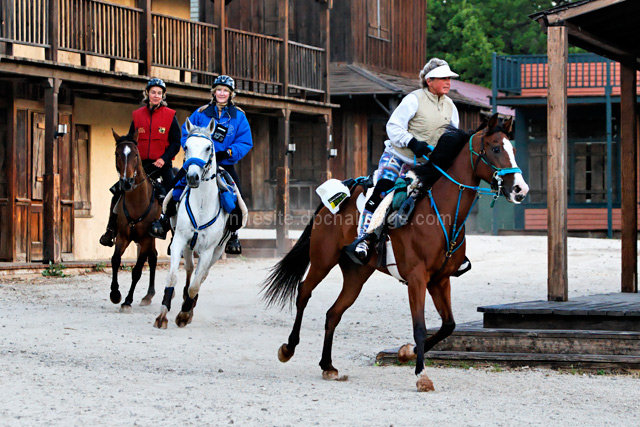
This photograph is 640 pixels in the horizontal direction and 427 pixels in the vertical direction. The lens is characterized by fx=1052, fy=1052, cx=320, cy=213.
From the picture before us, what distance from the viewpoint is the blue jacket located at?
37.8 ft

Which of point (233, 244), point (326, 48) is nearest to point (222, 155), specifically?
point (233, 244)

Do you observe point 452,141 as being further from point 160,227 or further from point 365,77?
point 365,77

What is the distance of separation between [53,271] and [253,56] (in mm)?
7315

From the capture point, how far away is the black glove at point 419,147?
8344mm

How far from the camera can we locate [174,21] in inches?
789

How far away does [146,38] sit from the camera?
18.9 m

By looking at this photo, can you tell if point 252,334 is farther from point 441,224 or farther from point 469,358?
point 441,224

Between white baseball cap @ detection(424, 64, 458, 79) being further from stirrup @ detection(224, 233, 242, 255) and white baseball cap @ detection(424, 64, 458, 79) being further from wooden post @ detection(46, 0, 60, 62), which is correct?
wooden post @ detection(46, 0, 60, 62)

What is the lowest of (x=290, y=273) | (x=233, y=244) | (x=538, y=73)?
(x=290, y=273)

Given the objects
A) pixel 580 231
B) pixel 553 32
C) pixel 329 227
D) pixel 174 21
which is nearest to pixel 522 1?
pixel 580 231

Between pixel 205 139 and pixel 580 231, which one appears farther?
pixel 580 231

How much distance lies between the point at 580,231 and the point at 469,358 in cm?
2281

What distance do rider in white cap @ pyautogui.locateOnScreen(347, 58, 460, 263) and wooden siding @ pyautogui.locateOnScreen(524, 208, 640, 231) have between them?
22994 mm

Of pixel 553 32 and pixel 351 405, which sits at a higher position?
pixel 553 32
